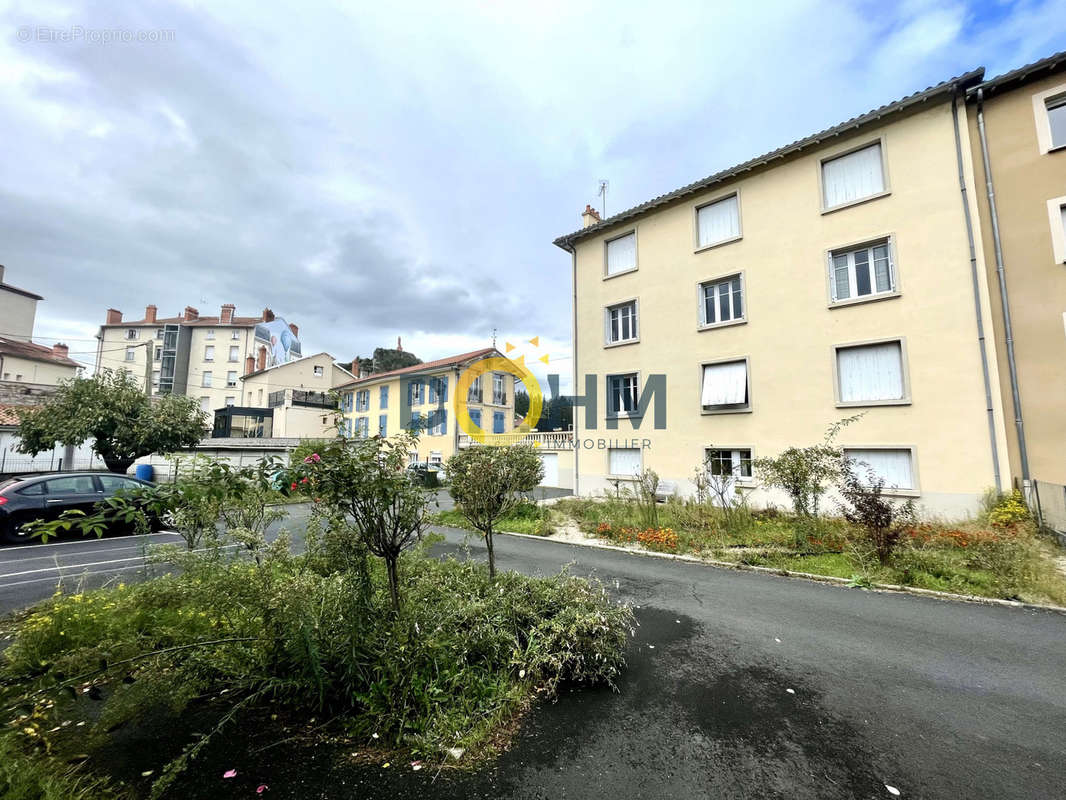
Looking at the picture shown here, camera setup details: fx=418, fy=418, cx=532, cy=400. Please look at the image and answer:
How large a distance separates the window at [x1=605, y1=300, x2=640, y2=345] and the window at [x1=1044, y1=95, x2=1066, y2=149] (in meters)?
10.5

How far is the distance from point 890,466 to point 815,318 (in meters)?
4.35

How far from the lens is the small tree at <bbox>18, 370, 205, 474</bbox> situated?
1317cm

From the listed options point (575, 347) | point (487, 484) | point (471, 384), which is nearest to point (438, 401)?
point (471, 384)

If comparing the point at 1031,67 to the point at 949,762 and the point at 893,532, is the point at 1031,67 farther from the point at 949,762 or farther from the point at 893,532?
the point at 949,762

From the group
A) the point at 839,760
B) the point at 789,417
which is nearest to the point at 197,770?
the point at 839,760

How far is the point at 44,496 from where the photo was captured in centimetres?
876

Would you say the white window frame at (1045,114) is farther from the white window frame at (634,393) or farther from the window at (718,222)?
the white window frame at (634,393)

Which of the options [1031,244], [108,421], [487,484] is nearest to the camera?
[487,484]

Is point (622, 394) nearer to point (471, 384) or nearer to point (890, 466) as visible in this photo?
point (890, 466)

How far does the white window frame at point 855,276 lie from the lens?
11.0 m

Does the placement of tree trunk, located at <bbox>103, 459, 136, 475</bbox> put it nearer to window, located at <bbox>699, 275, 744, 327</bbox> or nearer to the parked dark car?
the parked dark car

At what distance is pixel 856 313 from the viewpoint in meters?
11.4

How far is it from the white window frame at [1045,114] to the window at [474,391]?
24407 mm

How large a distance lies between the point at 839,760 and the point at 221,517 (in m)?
5.81
